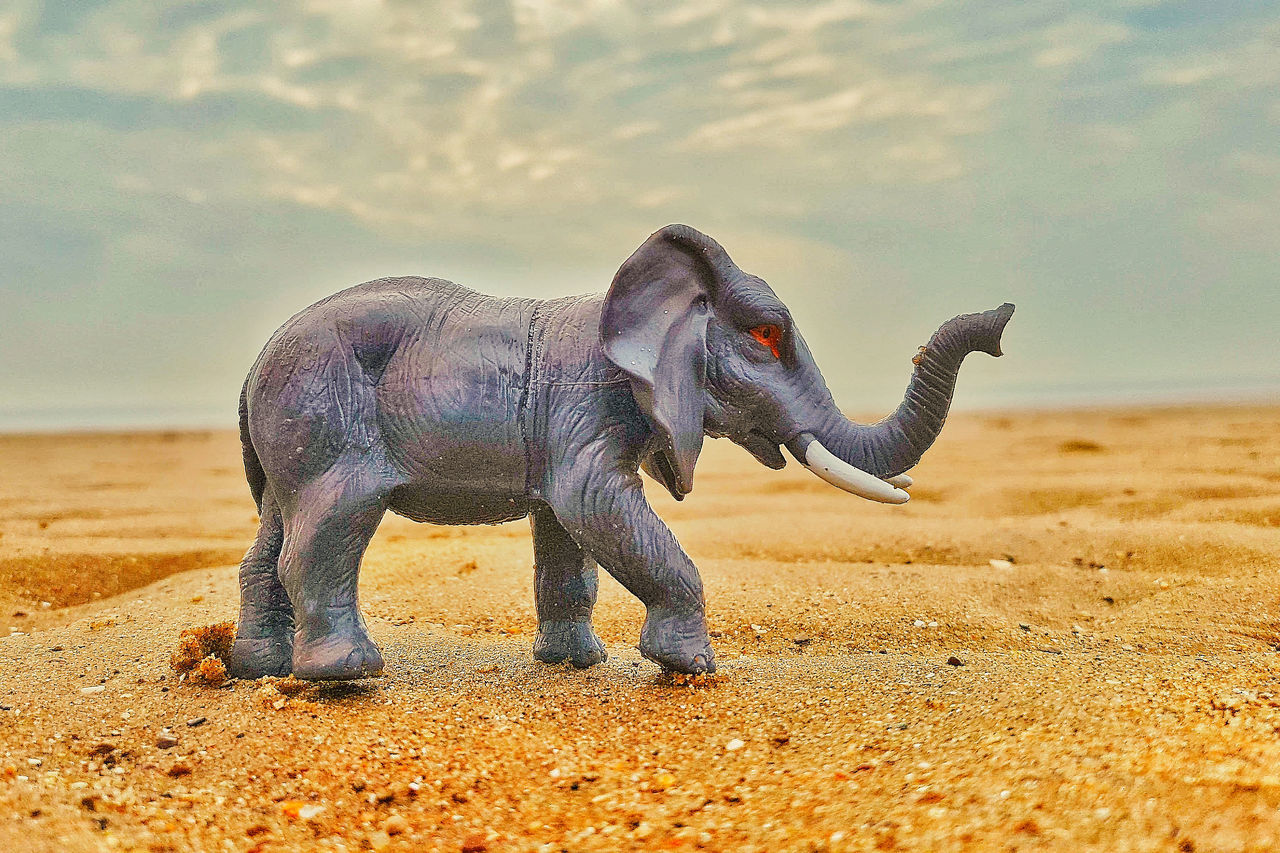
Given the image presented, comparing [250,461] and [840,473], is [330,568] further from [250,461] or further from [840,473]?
[840,473]

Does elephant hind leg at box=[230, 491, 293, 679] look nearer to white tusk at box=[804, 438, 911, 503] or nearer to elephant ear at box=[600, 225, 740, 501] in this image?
elephant ear at box=[600, 225, 740, 501]

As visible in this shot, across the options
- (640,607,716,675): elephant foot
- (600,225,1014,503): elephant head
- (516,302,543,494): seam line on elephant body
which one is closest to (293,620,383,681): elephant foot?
(516,302,543,494): seam line on elephant body

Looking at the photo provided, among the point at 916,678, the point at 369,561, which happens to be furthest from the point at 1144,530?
the point at 369,561

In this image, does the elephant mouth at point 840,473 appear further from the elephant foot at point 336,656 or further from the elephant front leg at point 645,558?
the elephant foot at point 336,656

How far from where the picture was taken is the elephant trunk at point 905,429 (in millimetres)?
3707

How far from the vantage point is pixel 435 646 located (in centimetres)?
470

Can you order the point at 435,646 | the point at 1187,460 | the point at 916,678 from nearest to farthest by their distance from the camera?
1. the point at 916,678
2. the point at 435,646
3. the point at 1187,460

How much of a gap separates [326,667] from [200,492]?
10.6 meters

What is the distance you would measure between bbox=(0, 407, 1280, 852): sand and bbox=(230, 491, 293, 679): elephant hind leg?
0.83 feet

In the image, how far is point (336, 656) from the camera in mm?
3678

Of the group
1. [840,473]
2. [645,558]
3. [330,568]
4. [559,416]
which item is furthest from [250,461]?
[840,473]

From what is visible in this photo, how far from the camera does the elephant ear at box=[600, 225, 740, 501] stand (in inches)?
143

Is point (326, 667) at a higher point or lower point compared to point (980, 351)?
lower

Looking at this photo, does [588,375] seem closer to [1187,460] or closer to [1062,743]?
[1062,743]
